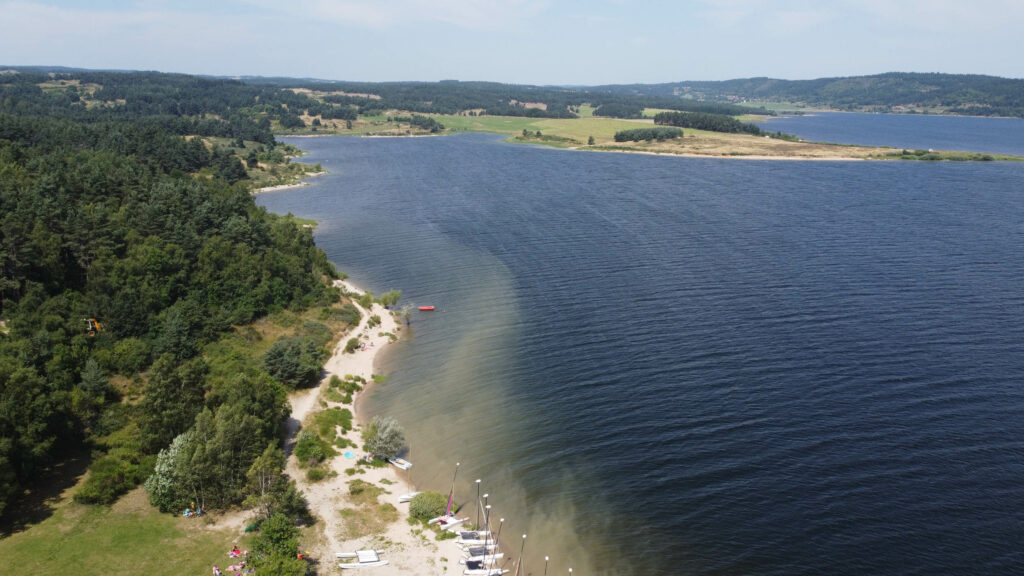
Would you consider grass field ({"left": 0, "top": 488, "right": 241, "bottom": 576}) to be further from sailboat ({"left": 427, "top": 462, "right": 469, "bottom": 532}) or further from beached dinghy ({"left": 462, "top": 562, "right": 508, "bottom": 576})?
beached dinghy ({"left": 462, "top": 562, "right": 508, "bottom": 576})

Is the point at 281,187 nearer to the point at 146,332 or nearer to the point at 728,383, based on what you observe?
the point at 146,332

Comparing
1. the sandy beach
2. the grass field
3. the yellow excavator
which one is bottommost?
the grass field

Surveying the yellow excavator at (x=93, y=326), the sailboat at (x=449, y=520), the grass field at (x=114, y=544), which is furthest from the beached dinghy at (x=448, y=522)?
the yellow excavator at (x=93, y=326)

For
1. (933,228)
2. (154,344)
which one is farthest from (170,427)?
(933,228)

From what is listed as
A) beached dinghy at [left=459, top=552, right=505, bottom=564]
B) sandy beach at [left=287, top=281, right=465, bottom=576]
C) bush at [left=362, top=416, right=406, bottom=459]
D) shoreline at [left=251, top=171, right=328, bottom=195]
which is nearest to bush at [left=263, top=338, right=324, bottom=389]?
sandy beach at [left=287, top=281, right=465, bottom=576]

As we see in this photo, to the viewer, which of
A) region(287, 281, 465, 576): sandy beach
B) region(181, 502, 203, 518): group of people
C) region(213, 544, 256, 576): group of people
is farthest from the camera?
region(181, 502, 203, 518): group of people

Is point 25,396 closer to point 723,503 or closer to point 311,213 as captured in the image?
point 723,503

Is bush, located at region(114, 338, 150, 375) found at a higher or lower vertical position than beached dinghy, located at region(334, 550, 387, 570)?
higher

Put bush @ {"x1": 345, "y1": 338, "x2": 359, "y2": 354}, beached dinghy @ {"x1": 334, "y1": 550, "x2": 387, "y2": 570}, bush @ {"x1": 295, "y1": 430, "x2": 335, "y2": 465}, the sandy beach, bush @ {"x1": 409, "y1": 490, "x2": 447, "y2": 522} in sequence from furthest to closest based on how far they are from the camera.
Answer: bush @ {"x1": 345, "y1": 338, "x2": 359, "y2": 354}
bush @ {"x1": 295, "y1": 430, "x2": 335, "y2": 465}
bush @ {"x1": 409, "y1": 490, "x2": 447, "y2": 522}
the sandy beach
beached dinghy @ {"x1": 334, "y1": 550, "x2": 387, "y2": 570}
